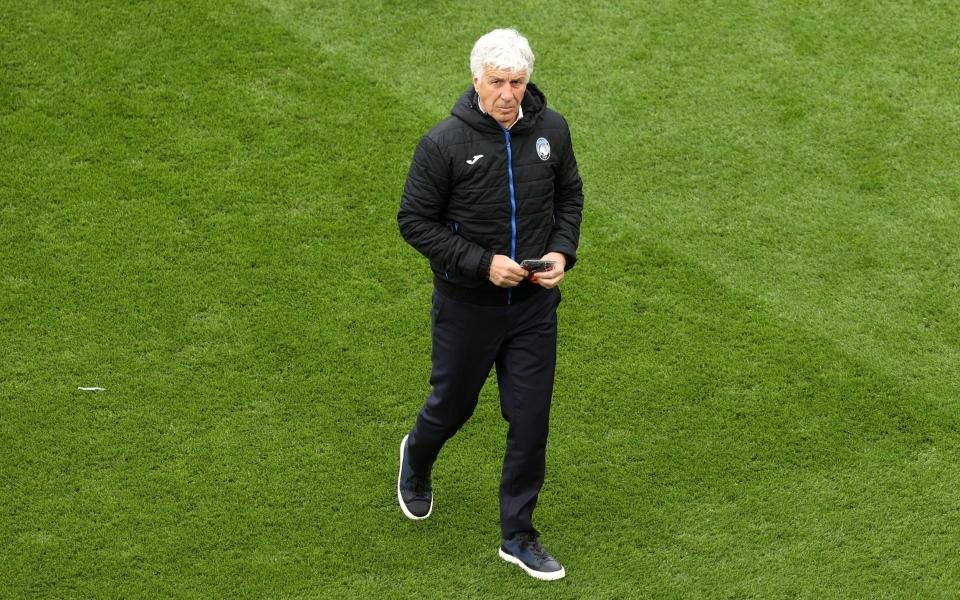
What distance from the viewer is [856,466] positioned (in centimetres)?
577

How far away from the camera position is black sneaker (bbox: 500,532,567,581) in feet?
17.2

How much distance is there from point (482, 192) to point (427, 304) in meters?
1.89

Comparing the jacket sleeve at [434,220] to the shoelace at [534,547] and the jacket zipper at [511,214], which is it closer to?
the jacket zipper at [511,214]

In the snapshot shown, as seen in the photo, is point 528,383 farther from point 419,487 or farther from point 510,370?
point 419,487

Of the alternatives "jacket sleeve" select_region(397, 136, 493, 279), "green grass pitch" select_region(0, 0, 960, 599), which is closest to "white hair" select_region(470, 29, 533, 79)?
"jacket sleeve" select_region(397, 136, 493, 279)

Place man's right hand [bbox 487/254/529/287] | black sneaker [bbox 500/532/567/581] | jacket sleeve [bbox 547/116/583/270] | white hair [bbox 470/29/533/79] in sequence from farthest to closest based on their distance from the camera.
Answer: black sneaker [bbox 500/532/567/581] → jacket sleeve [bbox 547/116/583/270] → man's right hand [bbox 487/254/529/287] → white hair [bbox 470/29/533/79]

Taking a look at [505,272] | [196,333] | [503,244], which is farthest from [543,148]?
[196,333]

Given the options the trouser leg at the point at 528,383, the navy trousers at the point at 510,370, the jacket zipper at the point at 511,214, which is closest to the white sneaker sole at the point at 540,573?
the navy trousers at the point at 510,370

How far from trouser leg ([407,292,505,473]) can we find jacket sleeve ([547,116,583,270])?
334 millimetres

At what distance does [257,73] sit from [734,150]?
285 centimetres

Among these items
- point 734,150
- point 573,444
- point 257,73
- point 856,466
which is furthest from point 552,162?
point 257,73

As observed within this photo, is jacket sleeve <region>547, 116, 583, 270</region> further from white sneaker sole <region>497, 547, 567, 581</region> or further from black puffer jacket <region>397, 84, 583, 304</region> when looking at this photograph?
white sneaker sole <region>497, 547, 567, 581</region>

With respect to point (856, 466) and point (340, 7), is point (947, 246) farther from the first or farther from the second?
point (340, 7)

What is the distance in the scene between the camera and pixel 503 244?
15.8ft
